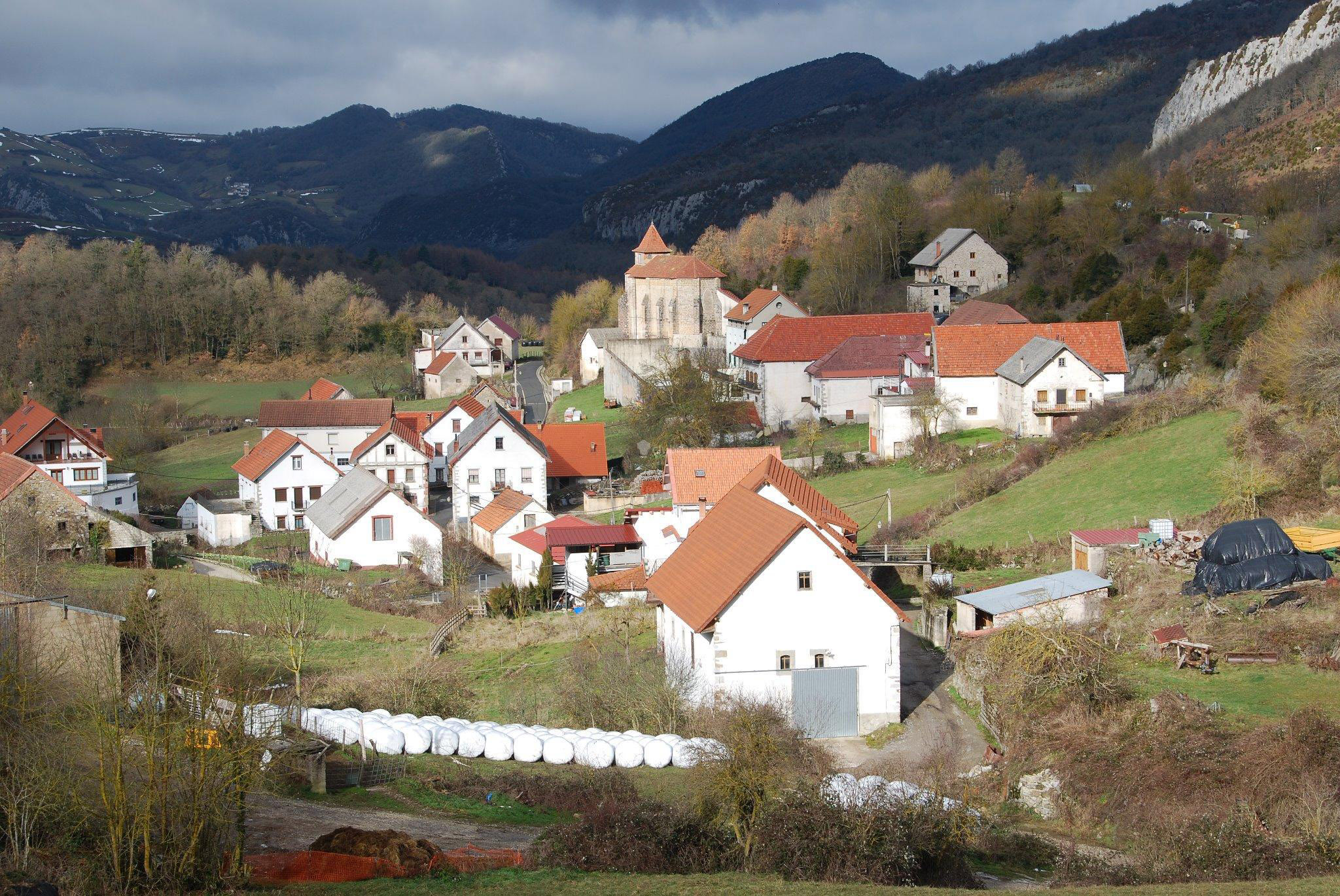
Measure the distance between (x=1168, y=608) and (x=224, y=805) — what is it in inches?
714

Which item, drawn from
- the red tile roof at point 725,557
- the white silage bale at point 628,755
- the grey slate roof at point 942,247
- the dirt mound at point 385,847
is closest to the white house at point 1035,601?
the red tile roof at point 725,557

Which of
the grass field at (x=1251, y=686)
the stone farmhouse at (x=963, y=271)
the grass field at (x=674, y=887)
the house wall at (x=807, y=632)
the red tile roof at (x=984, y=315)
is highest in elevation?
the stone farmhouse at (x=963, y=271)

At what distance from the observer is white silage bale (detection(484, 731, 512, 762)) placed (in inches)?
805

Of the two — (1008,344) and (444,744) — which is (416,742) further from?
(1008,344)

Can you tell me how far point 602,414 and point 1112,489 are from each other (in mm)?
34537

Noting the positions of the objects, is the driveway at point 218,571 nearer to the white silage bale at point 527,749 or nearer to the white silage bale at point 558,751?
the white silage bale at point 527,749

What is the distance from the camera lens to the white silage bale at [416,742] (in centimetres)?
2044

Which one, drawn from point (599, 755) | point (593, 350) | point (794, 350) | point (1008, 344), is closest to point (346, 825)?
point (599, 755)

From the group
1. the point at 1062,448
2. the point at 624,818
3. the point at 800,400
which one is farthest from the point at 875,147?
the point at 624,818

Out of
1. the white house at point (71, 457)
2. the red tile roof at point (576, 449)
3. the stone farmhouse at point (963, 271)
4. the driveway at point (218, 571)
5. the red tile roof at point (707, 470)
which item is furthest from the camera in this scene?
the stone farmhouse at point (963, 271)

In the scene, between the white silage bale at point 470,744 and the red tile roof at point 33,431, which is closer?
the white silage bale at point 470,744

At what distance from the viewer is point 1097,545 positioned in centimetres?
2905

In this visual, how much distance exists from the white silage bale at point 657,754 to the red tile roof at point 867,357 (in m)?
35.5

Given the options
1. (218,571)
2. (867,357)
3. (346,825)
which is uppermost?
(867,357)
